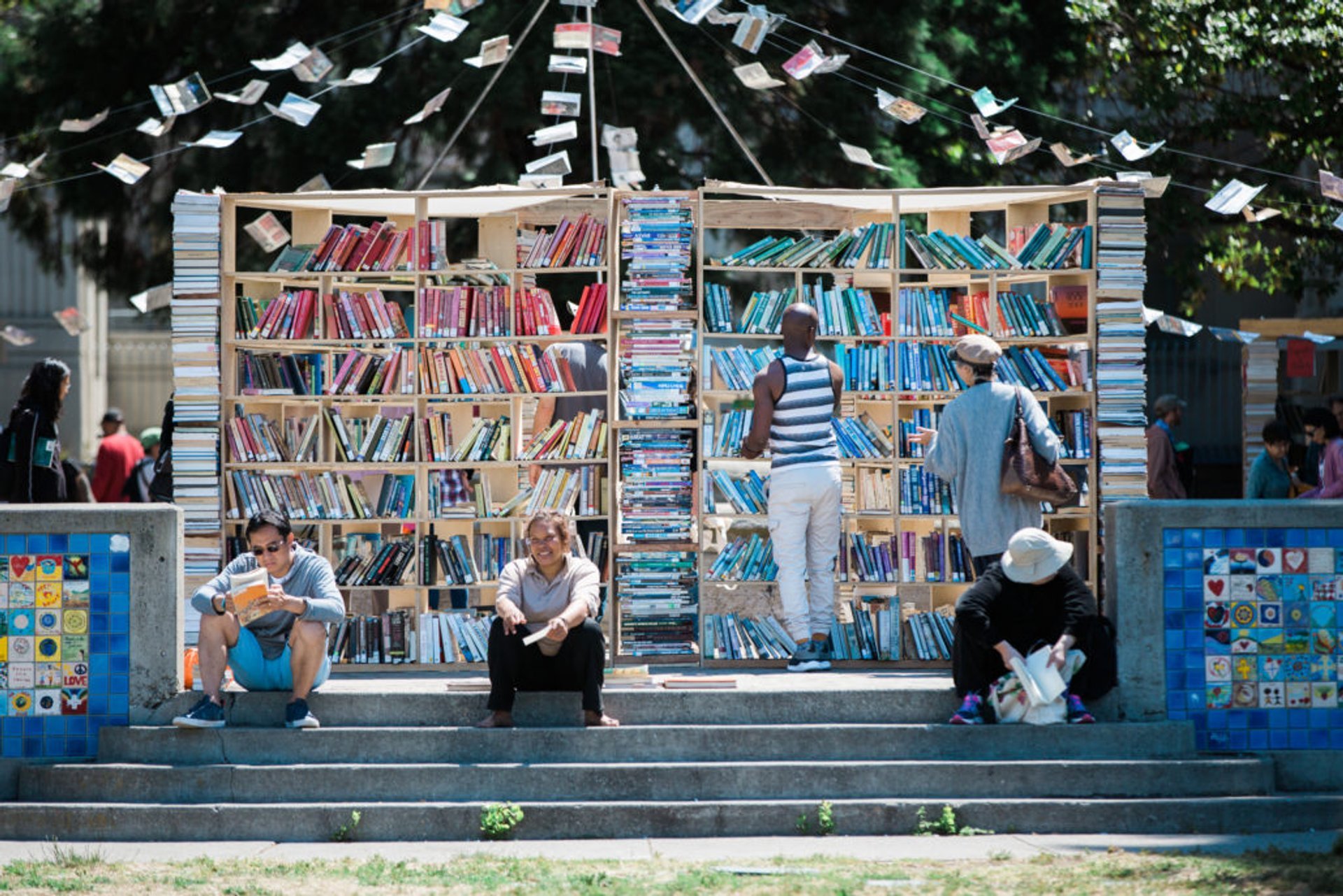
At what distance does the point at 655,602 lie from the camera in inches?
387

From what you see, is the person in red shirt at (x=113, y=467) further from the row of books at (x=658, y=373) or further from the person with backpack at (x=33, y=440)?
the row of books at (x=658, y=373)

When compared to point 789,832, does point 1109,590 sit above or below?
above

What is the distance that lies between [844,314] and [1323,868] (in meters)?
4.60

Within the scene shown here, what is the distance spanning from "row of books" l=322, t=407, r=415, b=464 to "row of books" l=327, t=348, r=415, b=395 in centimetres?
18

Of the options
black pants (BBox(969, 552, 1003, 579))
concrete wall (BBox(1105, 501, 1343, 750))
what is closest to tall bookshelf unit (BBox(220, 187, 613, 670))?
black pants (BBox(969, 552, 1003, 579))

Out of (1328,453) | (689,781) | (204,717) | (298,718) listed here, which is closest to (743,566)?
(689,781)

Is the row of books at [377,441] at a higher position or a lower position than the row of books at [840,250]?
lower

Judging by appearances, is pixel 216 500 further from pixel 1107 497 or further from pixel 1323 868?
pixel 1323 868

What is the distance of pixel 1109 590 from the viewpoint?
28.1ft

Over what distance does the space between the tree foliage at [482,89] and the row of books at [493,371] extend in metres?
6.42

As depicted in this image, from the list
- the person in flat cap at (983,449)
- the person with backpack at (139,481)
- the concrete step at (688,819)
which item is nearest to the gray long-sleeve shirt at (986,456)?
the person in flat cap at (983,449)

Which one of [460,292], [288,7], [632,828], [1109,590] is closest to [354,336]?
[460,292]

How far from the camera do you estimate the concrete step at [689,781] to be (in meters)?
7.89

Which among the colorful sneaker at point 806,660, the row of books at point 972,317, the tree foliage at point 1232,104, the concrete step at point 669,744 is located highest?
the tree foliage at point 1232,104
